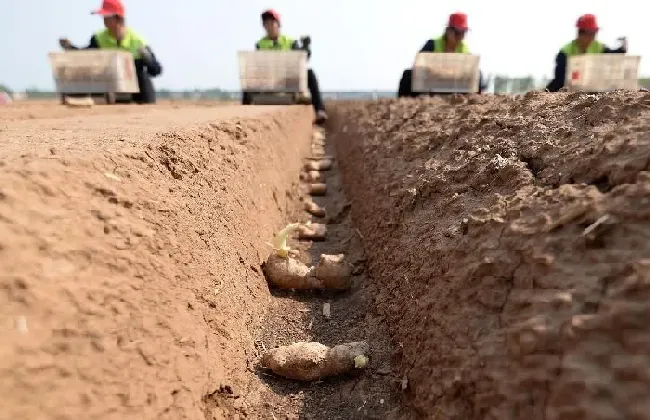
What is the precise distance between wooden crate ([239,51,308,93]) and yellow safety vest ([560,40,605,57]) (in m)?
3.82

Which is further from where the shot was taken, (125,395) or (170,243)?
(170,243)

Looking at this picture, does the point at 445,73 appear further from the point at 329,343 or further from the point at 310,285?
the point at 329,343

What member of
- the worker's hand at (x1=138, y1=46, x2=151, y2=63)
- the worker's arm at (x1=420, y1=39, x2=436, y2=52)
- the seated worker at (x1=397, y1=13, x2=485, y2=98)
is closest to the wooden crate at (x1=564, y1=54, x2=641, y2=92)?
the seated worker at (x1=397, y1=13, x2=485, y2=98)

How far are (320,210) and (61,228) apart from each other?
8.01 ft

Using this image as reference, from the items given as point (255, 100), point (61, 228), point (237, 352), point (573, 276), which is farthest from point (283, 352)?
point (255, 100)

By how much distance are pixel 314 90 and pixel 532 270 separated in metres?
7.63

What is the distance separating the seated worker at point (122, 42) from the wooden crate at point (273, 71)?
4.65 ft

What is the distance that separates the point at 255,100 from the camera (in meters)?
7.09

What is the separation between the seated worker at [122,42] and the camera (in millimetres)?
6465

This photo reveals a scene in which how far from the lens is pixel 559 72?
6.47 m

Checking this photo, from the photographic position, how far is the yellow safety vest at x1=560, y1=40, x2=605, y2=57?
254 inches

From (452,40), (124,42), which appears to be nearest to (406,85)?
(452,40)

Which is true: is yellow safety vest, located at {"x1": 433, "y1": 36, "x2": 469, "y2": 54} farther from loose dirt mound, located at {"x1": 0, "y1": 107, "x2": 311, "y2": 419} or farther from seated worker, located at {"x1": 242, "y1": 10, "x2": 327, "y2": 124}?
loose dirt mound, located at {"x1": 0, "y1": 107, "x2": 311, "y2": 419}

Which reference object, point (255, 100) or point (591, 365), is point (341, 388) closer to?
point (591, 365)
